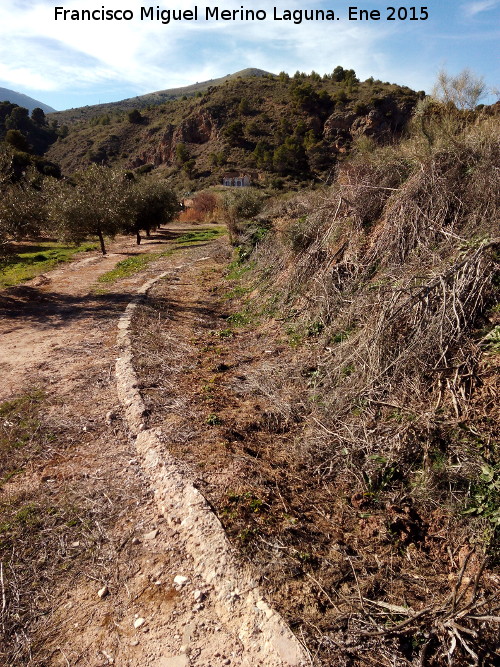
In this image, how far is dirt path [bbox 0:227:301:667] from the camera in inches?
88.6

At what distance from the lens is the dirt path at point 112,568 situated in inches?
88.6

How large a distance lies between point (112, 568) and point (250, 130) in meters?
50.1

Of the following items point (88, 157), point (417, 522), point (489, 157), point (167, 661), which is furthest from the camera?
point (88, 157)

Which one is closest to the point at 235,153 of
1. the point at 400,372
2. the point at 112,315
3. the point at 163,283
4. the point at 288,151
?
the point at 288,151

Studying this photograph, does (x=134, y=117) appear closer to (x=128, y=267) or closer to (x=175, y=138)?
(x=175, y=138)

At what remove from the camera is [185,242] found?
1900 cm

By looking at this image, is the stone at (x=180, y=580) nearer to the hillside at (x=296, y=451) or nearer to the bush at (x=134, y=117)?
the hillside at (x=296, y=451)

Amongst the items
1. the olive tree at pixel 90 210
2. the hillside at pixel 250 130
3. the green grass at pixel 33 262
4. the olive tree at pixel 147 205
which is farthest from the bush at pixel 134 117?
→ the olive tree at pixel 90 210

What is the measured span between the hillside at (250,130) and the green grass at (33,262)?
23.3m

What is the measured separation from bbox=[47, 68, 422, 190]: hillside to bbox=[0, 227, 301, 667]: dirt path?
3555 centimetres

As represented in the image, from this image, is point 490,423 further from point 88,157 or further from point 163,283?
point 88,157

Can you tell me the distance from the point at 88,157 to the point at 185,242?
41.4m

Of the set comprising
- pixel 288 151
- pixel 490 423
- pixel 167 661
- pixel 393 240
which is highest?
pixel 288 151

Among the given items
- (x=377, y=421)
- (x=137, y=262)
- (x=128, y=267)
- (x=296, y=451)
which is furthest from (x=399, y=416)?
(x=137, y=262)
